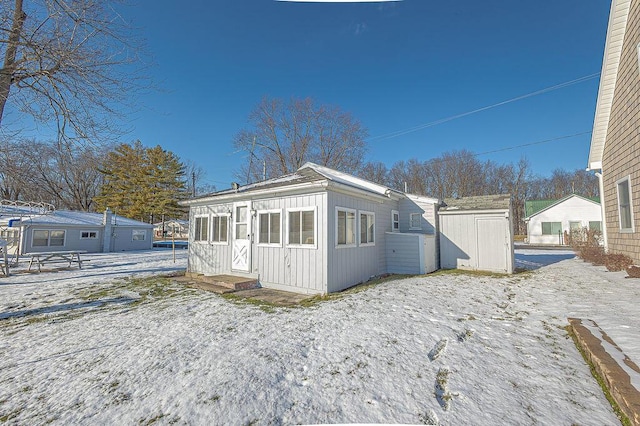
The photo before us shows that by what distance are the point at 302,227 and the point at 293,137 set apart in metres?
18.4

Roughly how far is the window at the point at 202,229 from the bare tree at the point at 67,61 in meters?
4.83

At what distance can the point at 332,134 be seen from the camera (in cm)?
2442

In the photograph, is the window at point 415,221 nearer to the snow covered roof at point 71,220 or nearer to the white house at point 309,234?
the white house at point 309,234

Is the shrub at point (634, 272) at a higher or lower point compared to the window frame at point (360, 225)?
lower

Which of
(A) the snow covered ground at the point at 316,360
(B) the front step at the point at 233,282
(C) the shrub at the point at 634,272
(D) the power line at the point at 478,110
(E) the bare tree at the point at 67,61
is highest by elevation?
(D) the power line at the point at 478,110

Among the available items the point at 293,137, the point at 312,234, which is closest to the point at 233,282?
the point at 312,234

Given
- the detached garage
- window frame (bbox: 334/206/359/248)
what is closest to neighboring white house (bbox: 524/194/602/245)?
the detached garage

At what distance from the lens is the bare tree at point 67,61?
4.66m

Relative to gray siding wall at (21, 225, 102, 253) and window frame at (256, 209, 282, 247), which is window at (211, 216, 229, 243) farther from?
gray siding wall at (21, 225, 102, 253)

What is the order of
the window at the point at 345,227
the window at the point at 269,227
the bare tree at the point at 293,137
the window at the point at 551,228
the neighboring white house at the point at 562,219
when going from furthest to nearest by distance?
the window at the point at 551,228 → the bare tree at the point at 293,137 → the neighboring white house at the point at 562,219 → the window at the point at 269,227 → the window at the point at 345,227

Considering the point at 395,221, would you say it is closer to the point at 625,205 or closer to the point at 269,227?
the point at 269,227

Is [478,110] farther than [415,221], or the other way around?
[478,110]

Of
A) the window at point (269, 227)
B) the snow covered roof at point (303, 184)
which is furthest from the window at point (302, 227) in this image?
the snow covered roof at point (303, 184)

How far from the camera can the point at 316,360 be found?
336 centimetres
